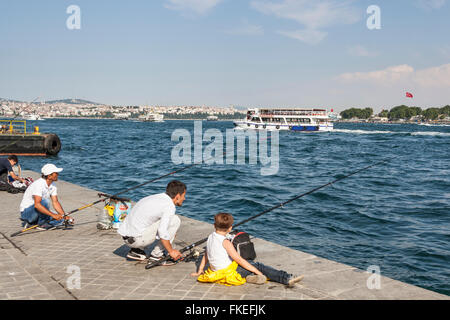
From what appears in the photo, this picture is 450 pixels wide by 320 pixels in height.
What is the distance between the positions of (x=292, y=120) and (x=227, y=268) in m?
83.5

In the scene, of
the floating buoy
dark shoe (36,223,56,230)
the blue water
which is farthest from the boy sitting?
the floating buoy

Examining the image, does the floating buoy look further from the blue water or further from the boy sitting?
the boy sitting

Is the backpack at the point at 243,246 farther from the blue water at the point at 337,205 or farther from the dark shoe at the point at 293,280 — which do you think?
the blue water at the point at 337,205

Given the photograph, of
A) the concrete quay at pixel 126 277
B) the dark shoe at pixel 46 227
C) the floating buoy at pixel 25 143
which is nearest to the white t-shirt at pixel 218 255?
the concrete quay at pixel 126 277

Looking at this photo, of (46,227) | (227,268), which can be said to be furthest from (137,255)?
(46,227)

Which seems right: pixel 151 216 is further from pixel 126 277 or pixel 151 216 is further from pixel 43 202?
pixel 43 202

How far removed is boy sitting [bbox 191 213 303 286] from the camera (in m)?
4.73

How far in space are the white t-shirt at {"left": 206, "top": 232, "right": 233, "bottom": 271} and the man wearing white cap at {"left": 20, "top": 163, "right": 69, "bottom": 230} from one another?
342 centimetres

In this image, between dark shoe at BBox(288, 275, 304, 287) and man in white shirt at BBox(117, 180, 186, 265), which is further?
man in white shirt at BBox(117, 180, 186, 265)

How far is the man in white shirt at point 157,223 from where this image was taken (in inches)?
201

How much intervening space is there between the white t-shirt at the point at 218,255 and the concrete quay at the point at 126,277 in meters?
0.25

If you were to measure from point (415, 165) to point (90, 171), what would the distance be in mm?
23503

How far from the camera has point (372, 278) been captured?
502 cm

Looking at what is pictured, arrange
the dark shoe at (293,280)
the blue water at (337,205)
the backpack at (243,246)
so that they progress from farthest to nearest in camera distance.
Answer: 1. the blue water at (337,205)
2. the backpack at (243,246)
3. the dark shoe at (293,280)
